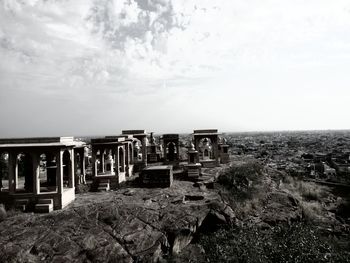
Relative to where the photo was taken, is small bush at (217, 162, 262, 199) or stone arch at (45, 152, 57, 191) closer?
stone arch at (45, 152, 57, 191)

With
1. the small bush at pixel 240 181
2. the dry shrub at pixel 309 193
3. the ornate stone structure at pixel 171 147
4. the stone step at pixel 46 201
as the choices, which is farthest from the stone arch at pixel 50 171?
the dry shrub at pixel 309 193

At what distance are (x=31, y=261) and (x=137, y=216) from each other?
5.07 m

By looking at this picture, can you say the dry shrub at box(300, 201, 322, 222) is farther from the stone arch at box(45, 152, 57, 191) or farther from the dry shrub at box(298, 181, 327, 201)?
the stone arch at box(45, 152, 57, 191)

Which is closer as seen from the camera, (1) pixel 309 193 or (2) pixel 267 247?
(2) pixel 267 247

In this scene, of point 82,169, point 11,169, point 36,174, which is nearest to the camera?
point 36,174

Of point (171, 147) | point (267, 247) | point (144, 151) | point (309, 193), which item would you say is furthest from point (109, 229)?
point (309, 193)

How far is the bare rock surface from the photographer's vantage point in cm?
1290

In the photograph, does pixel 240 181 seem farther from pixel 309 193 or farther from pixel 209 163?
pixel 309 193

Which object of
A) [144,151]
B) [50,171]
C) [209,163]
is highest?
[144,151]

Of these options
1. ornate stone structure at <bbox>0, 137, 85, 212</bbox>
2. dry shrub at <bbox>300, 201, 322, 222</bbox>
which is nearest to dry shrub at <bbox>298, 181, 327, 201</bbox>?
dry shrub at <bbox>300, 201, 322, 222</bbox>

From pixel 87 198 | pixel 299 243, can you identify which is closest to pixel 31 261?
pixel 87 198

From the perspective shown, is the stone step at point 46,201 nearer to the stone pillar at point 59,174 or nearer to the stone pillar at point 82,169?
the stone pillar at point 59,174

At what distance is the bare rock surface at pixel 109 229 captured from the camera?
12.9m

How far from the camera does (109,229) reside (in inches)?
567
